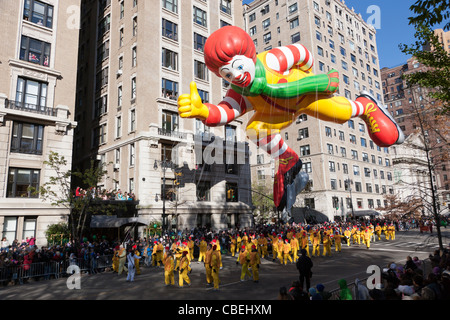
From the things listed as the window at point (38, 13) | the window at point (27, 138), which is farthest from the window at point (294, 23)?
the window at point (27, 138)

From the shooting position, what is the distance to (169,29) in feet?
100

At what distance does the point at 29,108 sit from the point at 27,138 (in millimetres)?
2103

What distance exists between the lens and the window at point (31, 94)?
2142 cm

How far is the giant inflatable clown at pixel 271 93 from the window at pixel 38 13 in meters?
19.8

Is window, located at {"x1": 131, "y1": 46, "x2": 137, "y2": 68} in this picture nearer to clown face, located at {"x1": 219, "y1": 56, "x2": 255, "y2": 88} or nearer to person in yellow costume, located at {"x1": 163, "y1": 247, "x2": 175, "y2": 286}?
clown face, located at {"x1": 219, "y1": 56, "x2": 255, "y2": 88}

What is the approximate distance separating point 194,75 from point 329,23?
36376 mm

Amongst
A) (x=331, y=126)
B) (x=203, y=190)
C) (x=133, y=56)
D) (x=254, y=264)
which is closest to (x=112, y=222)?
(x=203, y=190)

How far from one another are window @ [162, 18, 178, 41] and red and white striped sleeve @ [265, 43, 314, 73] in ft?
69.7

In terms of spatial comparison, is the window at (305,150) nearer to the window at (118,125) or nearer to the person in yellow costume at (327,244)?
the window at (118,125)

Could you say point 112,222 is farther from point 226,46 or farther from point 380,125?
point 380,125

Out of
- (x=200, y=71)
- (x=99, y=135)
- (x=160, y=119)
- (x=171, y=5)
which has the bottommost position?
(x=160, y=119)
